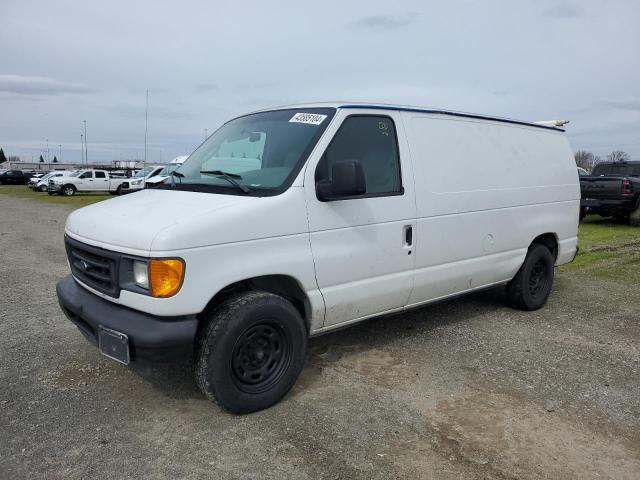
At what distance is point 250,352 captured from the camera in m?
3.57

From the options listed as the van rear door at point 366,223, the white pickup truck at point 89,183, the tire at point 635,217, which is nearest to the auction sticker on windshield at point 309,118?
the van rear door at point 366,223

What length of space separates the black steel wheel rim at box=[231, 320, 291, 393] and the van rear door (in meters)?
0.44

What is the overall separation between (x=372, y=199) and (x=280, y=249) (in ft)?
3.07

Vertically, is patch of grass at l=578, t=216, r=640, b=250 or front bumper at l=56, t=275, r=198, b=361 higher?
front bumper at l=56, t=275, r=198, b=361

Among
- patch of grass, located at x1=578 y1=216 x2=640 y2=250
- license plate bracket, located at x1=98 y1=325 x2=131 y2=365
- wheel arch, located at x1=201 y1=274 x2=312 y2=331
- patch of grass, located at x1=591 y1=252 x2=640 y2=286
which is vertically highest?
wheel arch, located at x1=201 y1=274 x2=312 y2=331

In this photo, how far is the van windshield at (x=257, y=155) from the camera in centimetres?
376

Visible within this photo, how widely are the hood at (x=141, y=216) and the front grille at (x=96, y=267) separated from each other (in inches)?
2.5

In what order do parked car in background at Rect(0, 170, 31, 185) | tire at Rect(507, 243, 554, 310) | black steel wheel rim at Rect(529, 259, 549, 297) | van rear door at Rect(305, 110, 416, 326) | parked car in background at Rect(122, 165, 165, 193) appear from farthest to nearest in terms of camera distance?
1. parked car in background at Rect(0, 170, 31, 185)
2. parked car in background at Rect(122, 165, 165, 193)
3. black steel wheel rim at Rect(529, 259, 549, 297)
4. tire at Rect(507, 243, 554, 310)
5. van rear door at Rect(305, 110, 416, 326)

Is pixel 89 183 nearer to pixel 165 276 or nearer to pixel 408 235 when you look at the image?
pixel 408 235

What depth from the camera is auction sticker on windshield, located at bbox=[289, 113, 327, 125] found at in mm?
3980

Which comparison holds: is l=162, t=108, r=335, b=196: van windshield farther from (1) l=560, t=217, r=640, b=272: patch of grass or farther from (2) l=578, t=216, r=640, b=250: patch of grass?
(2) l=578, t=216, r=640, b=250: patch of grass

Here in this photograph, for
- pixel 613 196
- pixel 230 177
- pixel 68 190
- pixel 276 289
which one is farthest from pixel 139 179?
pixel 276 289

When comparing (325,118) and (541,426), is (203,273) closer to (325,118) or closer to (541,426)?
(325,118)

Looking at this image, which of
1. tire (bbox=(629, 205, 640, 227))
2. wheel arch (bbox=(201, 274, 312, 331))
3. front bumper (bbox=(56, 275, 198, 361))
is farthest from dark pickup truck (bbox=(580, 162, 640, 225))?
front bumper (bbox=(56, 275, 198, 361))
